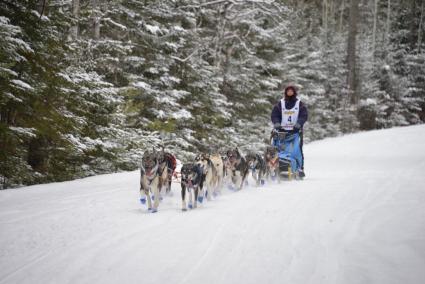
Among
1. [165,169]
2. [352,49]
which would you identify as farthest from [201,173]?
[352,49]

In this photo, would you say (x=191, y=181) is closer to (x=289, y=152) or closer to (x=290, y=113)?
(x=289, y=152)

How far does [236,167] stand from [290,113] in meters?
2.74

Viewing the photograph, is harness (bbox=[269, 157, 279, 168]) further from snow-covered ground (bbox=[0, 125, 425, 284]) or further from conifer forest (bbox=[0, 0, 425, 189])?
conifer forest (bbox=[0, 0, 425, 189])

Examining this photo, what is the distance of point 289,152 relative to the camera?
32.9 feet

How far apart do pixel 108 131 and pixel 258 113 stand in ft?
41.2

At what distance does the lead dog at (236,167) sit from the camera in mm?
8625

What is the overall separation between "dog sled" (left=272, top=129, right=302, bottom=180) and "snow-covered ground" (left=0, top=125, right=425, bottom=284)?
225 cm

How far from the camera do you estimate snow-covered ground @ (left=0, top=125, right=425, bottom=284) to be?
3.57 m

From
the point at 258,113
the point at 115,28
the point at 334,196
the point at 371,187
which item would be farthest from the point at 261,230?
the point at 258,113

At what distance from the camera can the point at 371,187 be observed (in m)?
7.46

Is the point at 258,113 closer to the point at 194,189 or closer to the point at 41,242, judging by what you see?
the point at 194,189

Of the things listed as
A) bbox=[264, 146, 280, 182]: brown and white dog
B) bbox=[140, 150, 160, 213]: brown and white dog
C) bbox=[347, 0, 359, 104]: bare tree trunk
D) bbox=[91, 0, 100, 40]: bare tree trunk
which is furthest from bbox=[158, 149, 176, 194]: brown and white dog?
bbox=[347, 0, 359, 104]: bare tree trunk

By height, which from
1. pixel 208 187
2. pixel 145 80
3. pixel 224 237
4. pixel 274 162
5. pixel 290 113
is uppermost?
pixel 145 80

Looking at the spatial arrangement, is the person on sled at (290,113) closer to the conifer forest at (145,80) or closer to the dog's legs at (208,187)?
the conifer forest at (145,80)
